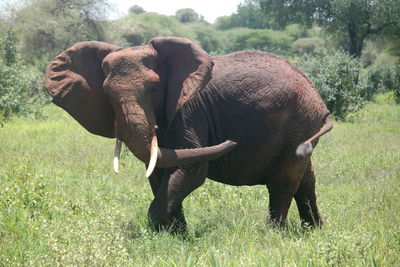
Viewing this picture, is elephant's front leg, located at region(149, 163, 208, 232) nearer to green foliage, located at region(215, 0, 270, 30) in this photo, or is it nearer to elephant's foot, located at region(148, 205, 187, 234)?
elephant's foot, located at region(148, 205, 187, 234)

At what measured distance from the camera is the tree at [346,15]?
28297 millimetres

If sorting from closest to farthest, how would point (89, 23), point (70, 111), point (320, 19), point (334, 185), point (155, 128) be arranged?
point (155, 128) → point (70, 111) → point (334, 185) → point (320, 19) → point (89, 23)

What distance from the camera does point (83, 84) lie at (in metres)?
4.80

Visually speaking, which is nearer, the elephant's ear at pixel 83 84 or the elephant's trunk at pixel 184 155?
the elephant's trunk at pixel 184 155

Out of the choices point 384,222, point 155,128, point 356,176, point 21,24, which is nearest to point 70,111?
point 155,128

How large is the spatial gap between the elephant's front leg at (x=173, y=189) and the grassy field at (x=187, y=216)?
17 centimetres

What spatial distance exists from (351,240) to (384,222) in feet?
A: 5.59

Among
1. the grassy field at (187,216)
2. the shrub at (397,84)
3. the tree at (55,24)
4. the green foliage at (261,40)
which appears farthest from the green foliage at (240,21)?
the grassy field at (187,216)

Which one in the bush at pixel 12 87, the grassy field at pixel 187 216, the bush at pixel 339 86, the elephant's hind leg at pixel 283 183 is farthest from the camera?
the bush at pixel 339 86

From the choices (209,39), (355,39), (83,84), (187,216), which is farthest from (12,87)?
(209,39)

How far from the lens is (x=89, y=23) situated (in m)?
36.7

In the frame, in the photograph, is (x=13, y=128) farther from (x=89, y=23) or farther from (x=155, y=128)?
(x=89, y=23)

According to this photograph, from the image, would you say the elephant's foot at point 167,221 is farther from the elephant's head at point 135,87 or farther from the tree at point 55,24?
the tree at point 55,24

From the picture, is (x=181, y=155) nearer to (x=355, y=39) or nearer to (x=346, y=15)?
(x=346, y=15)
